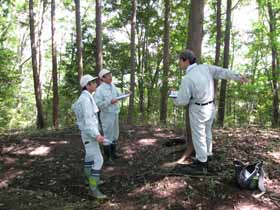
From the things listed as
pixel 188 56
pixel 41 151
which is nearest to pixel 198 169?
pixel 188 56

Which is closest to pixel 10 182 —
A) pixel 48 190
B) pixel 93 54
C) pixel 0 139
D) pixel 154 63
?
pixel 48 190

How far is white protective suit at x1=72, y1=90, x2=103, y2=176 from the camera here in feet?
17.6

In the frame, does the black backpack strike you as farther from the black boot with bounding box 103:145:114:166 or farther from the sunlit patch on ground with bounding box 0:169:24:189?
the sunlit patch on ground with bounding box 0:169:24:189

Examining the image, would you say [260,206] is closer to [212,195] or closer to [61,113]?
[212,195]

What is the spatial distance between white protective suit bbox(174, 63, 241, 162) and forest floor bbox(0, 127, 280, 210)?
592 mm

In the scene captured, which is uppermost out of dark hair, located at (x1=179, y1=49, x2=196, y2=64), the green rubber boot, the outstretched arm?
dark hair, located at (x1=179, y1=49, x2=196, y2=64)

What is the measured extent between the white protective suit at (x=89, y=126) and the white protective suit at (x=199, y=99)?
1431mm

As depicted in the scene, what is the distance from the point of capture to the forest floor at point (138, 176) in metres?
4.87

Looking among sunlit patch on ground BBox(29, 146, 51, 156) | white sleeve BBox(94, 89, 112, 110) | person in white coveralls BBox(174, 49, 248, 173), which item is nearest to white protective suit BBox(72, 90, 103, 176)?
white sleeve BBox(94, 89, 112, 110)

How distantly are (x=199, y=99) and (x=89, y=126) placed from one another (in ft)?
6.16

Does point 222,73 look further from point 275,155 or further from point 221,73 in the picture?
point 275,155

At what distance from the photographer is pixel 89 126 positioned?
5328mm

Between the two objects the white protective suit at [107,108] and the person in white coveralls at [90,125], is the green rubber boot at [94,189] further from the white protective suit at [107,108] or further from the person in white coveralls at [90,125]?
the white protective suit at [107,108]

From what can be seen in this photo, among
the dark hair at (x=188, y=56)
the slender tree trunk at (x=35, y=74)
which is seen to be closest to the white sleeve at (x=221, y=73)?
the dark hair at (x=188, y=56)
